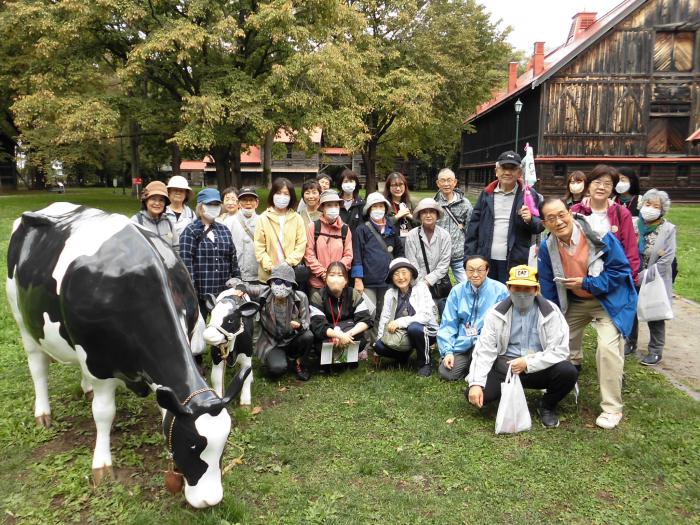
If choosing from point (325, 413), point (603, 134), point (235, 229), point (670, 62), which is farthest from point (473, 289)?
point (670, 62)

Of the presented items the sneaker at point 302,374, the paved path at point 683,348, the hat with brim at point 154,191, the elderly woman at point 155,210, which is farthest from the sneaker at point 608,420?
the hat with brim at point 154,191

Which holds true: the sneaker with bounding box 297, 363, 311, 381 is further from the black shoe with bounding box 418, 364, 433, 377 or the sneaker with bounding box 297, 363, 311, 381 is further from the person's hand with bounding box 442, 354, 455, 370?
the person's hand with bounding box 442, 354, 455, 370

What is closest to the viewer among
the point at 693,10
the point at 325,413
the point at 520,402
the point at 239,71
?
the point at 520,402

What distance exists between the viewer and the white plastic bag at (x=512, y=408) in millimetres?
4266

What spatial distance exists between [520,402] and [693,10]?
2658cm

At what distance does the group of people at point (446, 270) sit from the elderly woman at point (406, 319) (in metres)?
0.02

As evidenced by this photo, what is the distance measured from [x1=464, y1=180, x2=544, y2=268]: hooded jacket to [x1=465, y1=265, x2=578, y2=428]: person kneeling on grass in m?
1.17

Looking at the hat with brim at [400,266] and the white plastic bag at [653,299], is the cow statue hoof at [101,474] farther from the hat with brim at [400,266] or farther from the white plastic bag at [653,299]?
the white plastic bag at [653,299]

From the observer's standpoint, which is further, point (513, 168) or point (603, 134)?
point (603, 134)

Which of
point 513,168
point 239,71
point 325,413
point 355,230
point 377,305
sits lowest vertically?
point 325,413

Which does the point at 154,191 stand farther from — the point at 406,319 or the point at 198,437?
the point at 198,437

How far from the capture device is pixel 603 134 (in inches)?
963

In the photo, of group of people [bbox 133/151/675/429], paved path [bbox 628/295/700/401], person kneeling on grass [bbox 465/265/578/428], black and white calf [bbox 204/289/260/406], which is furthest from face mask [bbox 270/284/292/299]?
paved path [bbox 628/295/700/401]

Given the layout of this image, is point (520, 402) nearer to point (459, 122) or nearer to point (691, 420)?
point (691, 420)
